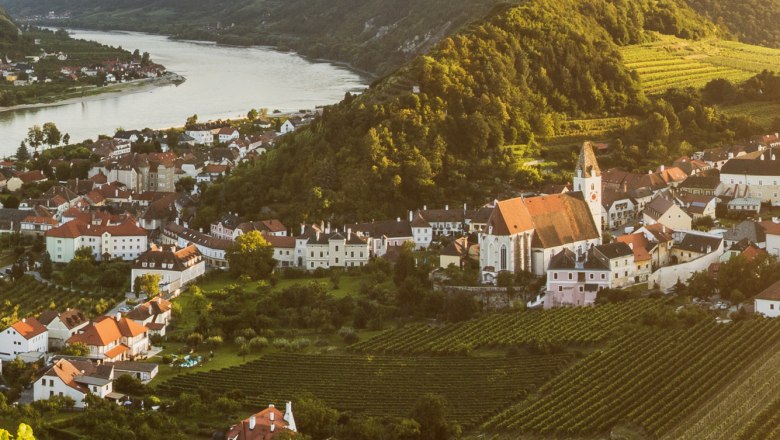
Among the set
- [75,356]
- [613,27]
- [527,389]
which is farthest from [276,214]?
[613,27]

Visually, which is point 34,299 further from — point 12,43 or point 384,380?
point 12,43

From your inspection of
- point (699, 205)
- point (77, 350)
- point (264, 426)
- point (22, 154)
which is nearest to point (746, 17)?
point (699, 205)

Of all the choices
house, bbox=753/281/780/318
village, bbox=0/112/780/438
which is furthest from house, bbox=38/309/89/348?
house, bbox=753/281/780/318

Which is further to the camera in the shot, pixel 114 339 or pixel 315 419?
pixel 114 339

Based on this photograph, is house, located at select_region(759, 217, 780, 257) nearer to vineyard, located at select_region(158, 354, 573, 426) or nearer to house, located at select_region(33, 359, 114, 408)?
vineyard, located at select_region(158, 354, 573, 426)

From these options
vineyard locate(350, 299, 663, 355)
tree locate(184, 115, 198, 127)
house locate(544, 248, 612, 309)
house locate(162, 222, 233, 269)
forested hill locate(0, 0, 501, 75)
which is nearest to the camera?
vineyard locate(350, 299, 663, 355)

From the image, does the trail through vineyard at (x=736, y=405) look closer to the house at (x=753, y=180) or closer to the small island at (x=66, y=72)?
the house at (x=753, y=180)
